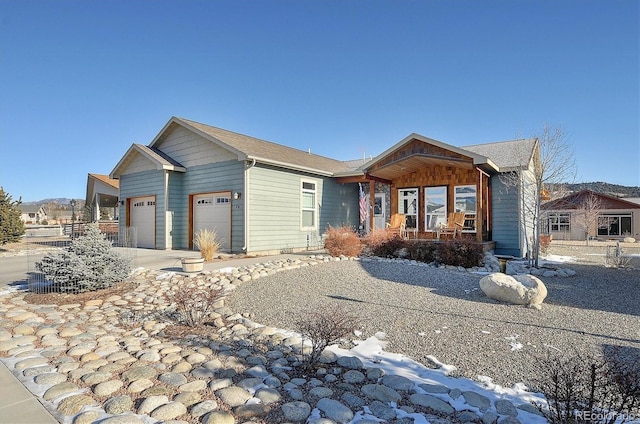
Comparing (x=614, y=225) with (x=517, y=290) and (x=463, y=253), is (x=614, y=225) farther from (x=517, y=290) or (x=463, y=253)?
(x=517, y=290)

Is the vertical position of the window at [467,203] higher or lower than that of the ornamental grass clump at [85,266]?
higher

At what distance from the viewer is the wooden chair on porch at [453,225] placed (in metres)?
11.4

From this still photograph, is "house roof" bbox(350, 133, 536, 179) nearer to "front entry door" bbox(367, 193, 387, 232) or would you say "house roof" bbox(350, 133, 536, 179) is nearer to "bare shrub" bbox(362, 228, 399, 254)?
"front entry door" bbox(367, 193, 387, 232)

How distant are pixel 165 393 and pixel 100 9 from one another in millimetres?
10688

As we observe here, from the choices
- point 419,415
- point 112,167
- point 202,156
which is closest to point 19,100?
point 112,167

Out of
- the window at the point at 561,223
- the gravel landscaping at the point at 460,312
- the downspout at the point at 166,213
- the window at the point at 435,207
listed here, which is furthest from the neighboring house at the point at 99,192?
the window at the point at 561,223

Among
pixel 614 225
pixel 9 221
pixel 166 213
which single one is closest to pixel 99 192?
pixel 9 221

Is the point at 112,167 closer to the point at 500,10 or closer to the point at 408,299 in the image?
the point at 408,299

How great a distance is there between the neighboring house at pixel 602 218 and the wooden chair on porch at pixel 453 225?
18.5 meters

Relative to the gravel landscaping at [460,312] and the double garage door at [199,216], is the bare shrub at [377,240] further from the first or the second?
the double garage door at [199,216]

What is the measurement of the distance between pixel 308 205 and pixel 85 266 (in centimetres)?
840

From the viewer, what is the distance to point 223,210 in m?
11.6

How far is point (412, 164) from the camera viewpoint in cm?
1238

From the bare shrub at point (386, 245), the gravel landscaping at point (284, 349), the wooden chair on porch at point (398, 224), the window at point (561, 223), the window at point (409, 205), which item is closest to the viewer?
the gravel landscaping at point (284, 349)
